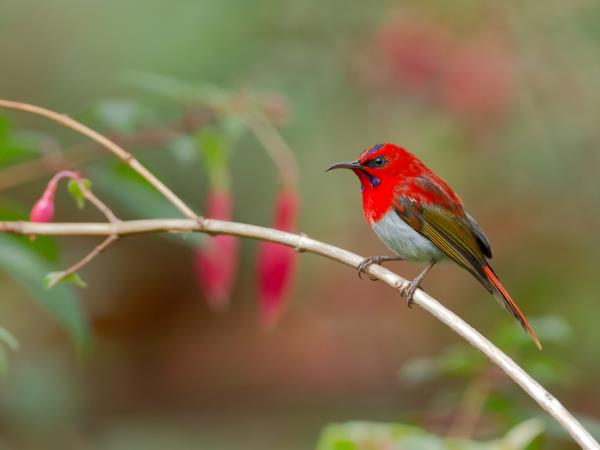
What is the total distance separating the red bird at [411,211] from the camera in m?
2.55

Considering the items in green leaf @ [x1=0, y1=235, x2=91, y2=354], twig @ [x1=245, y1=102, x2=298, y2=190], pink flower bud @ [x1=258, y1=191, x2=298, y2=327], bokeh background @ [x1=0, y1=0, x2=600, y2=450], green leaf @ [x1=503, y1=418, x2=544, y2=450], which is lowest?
green leaf @ [x1=503, y1=418, x2=544, y2=450]

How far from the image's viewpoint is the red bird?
255 cm

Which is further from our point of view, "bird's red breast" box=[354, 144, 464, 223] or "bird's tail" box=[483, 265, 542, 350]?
"bird's red breast" box=[354, 144, 464, 223]

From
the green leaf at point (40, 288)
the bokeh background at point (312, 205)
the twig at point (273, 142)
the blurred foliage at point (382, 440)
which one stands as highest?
the bokeh background at point (312, 205)

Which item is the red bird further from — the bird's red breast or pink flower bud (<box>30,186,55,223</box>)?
pink flower bud (<box>30,186,55,223</box>)

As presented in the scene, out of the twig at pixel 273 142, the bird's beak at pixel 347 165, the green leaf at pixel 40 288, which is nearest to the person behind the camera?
the green leaf at pixel 40 288

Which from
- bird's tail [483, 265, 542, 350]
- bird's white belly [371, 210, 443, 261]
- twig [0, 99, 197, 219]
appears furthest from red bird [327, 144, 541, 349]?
twig [0, 99, 197, 219]

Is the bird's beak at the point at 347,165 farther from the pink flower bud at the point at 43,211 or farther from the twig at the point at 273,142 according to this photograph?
the pink flower bud at the point at 43,211

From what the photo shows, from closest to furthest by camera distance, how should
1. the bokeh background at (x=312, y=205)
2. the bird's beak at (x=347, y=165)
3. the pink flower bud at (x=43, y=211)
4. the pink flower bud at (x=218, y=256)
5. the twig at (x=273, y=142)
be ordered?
1. the pink flower bud at (x=43, y=211)
2. the bird's beak at (x=347, y=165)
3. the twig at (x=273, y=142)
4. the pink flower bud at (x=218, y=256)
5. the bokeh background at (x=312, y=205)

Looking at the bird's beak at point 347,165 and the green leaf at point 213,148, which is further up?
the green leaf at point 213,148

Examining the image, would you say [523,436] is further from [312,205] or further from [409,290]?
[312,205]

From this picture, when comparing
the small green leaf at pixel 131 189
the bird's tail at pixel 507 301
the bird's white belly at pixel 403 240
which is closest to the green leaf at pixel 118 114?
the small green leaf at pixel 131 189

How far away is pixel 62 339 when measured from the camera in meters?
5.95

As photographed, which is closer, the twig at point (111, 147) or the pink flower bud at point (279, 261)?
the twig at point (111, 147)
